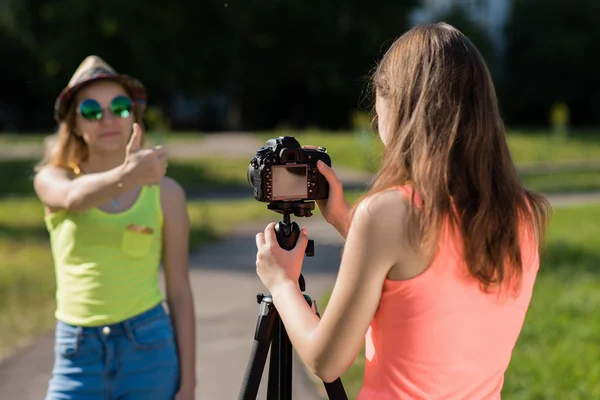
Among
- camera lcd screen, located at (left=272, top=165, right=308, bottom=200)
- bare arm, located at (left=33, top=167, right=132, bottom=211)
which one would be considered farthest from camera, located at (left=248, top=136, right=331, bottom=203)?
bare arm, located at (left=33, top=167, right=132, bottom=211)

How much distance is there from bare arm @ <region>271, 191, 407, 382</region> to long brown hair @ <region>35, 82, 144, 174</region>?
1.44 metres

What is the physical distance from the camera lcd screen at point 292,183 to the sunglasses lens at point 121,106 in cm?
113

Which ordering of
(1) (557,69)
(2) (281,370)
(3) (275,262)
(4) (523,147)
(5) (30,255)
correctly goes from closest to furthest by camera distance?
(3) (275,262) < (2) (281,370) < (5) (30,255) < (4) (523,147) < (1) (557,69)

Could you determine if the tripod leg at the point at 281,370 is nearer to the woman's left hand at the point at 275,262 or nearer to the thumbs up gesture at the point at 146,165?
the woman's left hand at the point at 275,262

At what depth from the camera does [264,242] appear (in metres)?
1.91

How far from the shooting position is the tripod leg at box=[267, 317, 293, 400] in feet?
6.98

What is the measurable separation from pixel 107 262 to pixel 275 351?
0.80 metres

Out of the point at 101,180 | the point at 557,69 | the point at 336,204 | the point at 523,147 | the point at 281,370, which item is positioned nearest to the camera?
the point at 336,204

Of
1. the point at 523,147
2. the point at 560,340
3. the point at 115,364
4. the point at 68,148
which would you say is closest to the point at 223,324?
the point at 560,340

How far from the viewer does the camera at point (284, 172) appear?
193cm

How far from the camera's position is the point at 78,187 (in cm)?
267

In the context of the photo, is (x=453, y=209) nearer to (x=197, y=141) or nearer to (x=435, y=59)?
(x=435, y=59)

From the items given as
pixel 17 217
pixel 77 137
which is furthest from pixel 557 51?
pixel 77 137

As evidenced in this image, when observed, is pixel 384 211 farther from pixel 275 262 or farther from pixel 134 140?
pixel 134 140
